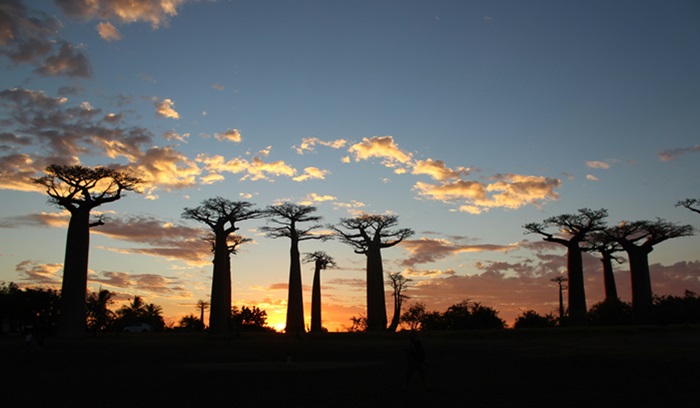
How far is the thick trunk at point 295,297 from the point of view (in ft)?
186

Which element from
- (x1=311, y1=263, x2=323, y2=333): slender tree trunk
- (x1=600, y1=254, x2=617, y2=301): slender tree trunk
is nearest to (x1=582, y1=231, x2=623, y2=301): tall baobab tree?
(x1=600, y1=254, x2=617, y2=301): slender tree trunk

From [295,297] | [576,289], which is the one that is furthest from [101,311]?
[576,289]

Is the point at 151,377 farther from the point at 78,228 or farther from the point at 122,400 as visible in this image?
the point at 78,228

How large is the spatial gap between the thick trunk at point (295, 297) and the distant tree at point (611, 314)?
2704cm

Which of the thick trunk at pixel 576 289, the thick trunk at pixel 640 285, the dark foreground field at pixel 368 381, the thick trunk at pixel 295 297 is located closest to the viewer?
the dark foreground field at pixel 368 381

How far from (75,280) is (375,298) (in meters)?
27.4

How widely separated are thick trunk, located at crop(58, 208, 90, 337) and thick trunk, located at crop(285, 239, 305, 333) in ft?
64.4

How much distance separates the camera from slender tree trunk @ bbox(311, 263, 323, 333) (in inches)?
2488

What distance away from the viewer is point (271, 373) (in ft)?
61.3

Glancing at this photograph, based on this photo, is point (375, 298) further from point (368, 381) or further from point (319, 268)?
point (368, 381)

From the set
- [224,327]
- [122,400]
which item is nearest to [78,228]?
[224,327]

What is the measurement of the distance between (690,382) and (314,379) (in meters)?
9.00

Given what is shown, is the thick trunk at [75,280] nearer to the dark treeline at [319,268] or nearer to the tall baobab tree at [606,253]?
the dark treeline at [319,268]

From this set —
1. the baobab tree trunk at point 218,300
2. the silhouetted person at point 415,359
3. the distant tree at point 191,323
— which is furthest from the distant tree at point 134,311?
the silhouetted person at point 415,359
